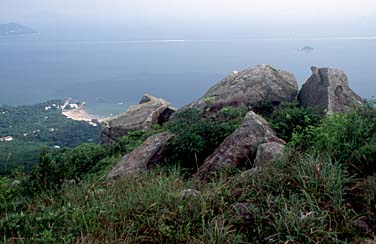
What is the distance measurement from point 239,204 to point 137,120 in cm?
687

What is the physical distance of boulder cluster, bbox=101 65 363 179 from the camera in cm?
572

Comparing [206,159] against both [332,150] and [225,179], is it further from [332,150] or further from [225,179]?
[332,150]

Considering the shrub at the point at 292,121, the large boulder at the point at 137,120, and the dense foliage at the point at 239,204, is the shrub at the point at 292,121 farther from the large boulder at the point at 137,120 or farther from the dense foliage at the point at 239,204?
the large boulder at the point at 137,120

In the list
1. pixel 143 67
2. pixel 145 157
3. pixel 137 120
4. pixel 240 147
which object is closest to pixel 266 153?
pixel 240 147

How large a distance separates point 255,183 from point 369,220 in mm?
997

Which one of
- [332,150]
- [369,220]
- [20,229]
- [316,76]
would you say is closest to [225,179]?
[332,150]

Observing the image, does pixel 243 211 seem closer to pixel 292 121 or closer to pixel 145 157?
pixel 145 157

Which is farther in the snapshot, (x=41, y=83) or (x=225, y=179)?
(x=41, y=83)

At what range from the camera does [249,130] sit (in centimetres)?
604

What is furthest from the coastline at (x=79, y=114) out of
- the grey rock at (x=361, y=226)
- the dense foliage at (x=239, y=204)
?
the grey rock at (x=361, y=226)

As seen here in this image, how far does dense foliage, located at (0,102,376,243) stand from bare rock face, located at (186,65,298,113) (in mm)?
3961

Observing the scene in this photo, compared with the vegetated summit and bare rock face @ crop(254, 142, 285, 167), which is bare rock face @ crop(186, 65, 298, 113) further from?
bare rock face @ crop(254, 142, 285, 167)

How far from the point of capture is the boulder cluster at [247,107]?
5.72 metres

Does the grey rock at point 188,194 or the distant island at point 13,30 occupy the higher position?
the grey rock at point 188,194
